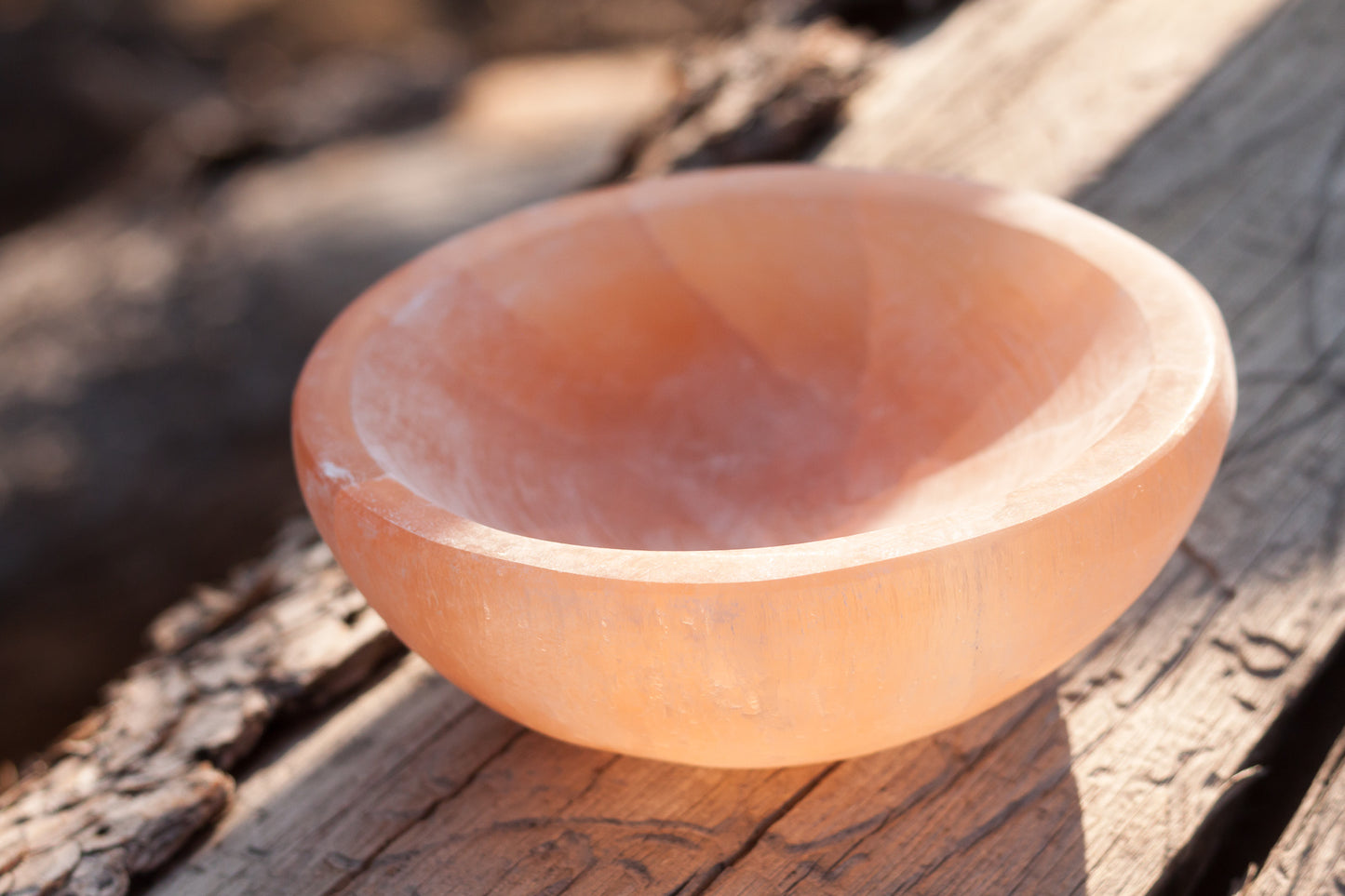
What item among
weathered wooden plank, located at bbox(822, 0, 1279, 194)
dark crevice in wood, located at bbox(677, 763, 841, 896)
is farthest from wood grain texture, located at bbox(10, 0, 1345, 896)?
weathered wooden plank, located at bbox(822, 0, 1279, 194)

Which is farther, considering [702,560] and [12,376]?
[12,376]

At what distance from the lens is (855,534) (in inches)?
28.3

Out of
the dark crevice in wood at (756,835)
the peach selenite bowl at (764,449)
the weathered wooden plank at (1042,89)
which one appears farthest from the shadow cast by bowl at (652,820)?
the weathered wooden plank at (1042,89)

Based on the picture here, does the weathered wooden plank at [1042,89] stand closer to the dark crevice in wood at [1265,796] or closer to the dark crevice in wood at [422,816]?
the dark crevice in wood at [1265,796]

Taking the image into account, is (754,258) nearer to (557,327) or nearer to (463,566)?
(557,327)

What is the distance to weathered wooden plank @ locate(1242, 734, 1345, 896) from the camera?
67cm

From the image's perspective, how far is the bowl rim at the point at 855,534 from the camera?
54cm

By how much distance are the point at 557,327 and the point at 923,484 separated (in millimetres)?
336

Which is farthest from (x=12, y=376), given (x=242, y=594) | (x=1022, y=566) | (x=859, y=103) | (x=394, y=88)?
(x=1022, y=566)

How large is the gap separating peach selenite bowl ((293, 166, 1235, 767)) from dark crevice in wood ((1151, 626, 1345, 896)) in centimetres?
20

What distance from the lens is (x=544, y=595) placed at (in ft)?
1.80

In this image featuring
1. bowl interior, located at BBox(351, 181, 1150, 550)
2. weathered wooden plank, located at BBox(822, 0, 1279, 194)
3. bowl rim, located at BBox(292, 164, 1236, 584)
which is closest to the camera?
bowl rim, located at BBox(292, 164, 1236, 584)

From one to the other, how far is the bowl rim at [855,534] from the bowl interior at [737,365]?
12 millimetres

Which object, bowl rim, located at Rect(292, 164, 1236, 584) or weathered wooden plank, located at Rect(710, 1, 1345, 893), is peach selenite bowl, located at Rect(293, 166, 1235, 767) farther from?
weathered wooden plank, located at Rect(710, 1, 1345, 893)
